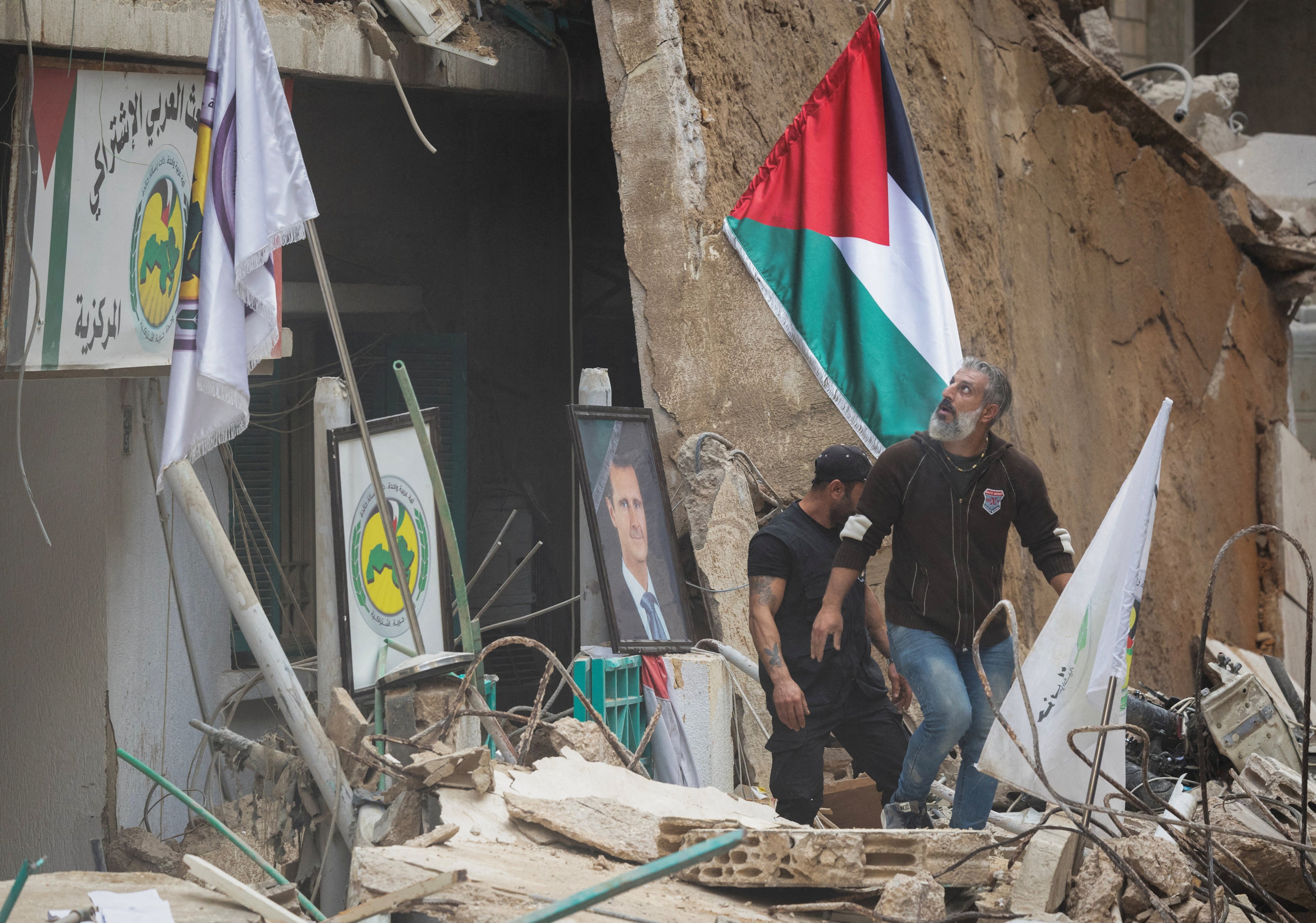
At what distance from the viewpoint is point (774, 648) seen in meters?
4.71

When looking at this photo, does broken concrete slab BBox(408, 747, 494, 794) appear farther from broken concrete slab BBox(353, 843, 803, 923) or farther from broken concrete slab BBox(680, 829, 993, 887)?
broken concrete slab BBox(680, 829, 993, 887)

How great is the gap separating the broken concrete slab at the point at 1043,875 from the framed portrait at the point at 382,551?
2.48m

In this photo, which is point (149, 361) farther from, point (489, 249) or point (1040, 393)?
point (1040, 393)

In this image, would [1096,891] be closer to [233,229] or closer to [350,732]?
[350,732]

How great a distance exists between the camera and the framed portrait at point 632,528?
550cm

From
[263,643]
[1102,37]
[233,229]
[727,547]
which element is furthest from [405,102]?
[1102,37]

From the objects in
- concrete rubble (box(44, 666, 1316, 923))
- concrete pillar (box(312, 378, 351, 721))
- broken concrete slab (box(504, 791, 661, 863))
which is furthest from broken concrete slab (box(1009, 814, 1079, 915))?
concrete pillar (box(312, 378, 351, 721))

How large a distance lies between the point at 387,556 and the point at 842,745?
1.96 m

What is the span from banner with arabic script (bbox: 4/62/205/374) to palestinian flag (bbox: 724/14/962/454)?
8.29ft

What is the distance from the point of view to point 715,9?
20.9 feet

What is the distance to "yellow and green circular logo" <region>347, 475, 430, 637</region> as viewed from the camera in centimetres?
509

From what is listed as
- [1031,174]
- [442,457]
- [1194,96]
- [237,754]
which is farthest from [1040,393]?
[1194,96]

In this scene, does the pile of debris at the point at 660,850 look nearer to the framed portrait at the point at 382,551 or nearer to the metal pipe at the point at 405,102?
the framed portrait at the point at 382,551

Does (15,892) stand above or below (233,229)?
below
